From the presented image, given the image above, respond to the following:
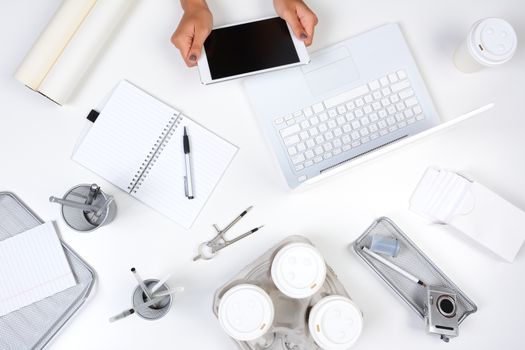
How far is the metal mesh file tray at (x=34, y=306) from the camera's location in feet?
2.97

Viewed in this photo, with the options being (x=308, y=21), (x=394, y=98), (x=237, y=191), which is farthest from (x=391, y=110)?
(x=237, y=191)

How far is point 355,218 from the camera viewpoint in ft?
3.19

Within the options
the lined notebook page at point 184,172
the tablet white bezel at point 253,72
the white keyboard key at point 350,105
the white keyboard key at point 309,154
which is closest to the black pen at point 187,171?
the lined notebook page at point 184,172

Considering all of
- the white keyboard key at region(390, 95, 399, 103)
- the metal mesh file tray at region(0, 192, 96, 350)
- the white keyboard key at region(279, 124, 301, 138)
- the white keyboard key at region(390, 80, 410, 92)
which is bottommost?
the metal mesh file tray at region(0, 192, 96, 350)

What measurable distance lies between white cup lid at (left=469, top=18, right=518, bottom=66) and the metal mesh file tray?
3.00 feet

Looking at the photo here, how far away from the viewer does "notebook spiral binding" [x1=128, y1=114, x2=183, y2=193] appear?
95 cm

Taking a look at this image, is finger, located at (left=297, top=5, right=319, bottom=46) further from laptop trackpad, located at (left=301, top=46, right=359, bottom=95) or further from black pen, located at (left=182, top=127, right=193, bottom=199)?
black pen, located at (left=182, top=127, right=193, bottom=199)

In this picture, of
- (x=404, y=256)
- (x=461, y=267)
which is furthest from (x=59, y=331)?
(x=461, y=267)

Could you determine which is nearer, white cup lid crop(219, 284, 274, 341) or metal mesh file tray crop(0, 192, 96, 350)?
white cup lid crop(219, 284, 274, 341)

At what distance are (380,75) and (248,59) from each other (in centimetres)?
30

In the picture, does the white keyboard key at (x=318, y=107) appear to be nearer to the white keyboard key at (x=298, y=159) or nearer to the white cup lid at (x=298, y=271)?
the white keyboard key at (x=298, y=159)

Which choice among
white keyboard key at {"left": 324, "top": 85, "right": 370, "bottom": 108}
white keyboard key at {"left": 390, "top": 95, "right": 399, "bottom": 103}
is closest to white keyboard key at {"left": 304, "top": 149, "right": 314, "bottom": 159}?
white keyboard key at {"left": 324, "top": 85, "right": 370, "bottom": 108}

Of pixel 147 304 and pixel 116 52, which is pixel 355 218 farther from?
pixel 116 52

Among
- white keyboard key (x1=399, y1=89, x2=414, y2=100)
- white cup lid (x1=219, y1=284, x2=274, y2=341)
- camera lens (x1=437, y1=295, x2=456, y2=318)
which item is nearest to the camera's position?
white cup lid (x1=219, y1=284, x2=274, y2=341)
